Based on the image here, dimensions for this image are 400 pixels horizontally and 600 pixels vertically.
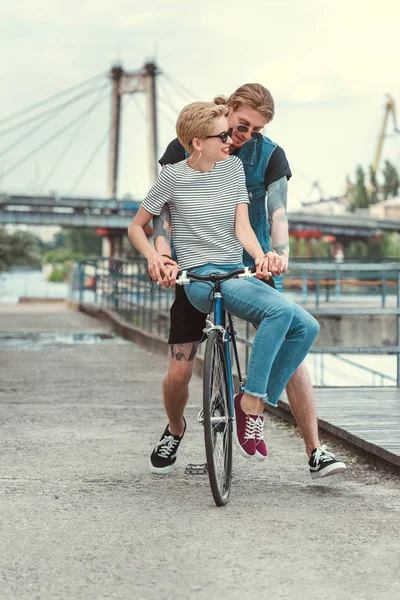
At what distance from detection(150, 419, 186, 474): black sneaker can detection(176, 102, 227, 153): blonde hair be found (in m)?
1.30

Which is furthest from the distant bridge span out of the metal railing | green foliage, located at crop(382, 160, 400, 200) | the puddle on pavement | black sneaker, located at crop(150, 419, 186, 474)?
black sneaker, located at crop(150, 419, 186, 474)

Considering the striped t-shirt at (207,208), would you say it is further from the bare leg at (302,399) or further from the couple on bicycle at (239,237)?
the bare leg at (302,399)

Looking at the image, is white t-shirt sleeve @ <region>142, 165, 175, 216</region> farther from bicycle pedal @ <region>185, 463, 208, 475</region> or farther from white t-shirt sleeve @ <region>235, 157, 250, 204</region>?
bicycle pedal @ <region>185, 463, 208, 475</region>

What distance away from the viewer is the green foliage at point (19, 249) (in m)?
39.6

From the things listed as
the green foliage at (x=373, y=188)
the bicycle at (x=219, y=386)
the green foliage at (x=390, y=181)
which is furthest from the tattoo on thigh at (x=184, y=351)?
the green foliage at (x=390, y=181)

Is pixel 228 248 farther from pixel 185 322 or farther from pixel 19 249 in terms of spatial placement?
pixel 19 249

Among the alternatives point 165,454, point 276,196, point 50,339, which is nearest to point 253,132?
point 276,196

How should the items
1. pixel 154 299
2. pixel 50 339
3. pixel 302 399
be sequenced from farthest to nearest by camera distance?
pixel 154 299
pixel 50 339
pixel 302 399

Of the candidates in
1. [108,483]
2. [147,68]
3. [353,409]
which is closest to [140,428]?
[353,409]

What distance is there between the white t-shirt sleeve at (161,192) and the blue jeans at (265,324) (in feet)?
0.96

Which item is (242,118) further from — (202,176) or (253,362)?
(253,362)

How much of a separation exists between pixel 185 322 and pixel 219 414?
1.60 ft

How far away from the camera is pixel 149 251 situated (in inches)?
177

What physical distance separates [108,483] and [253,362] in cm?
94
